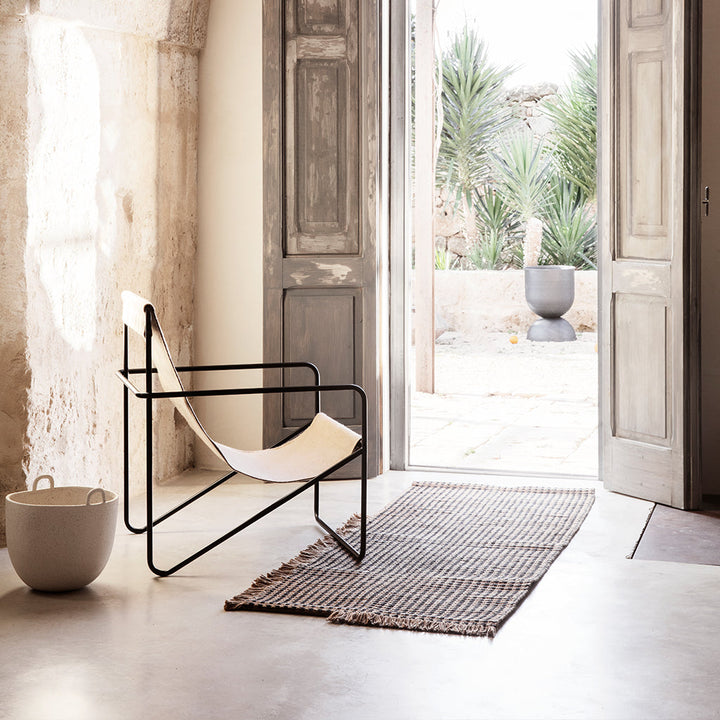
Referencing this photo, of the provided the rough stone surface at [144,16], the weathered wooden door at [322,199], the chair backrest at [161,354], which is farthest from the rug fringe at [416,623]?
the rough stone surface at [144,16]

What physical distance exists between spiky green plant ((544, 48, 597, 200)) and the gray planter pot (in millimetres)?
1267

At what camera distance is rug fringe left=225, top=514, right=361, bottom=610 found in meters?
3.32

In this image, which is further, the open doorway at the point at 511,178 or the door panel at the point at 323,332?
the open doorway at the point at 511,178

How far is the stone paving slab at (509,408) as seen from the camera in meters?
5.72

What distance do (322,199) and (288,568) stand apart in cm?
205

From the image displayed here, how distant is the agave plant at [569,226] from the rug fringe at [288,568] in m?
6.99

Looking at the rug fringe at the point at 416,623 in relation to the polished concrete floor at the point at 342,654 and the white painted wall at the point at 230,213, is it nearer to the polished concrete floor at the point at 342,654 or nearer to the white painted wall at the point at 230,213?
the polished concrete floor at the point at 342,654

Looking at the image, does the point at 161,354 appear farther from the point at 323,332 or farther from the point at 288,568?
the point at 323,332

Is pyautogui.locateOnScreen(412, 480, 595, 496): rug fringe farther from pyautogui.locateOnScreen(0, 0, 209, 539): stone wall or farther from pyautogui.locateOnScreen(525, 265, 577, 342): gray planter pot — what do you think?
pyautogui.locateOnScreen(525, 265, 577, 342): gray planter pot

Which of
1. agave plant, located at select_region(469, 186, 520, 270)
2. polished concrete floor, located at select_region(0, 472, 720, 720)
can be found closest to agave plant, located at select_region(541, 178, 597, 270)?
agave plant, located at select_region(469, 186, 520, 270)

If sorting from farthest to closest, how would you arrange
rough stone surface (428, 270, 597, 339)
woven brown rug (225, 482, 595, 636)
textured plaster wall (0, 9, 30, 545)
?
rough stone surface (428, 270, 597, 339)
textured plaster wall (0, 9, 30, 545)
woven brown rug (225, 482, 595, 636)

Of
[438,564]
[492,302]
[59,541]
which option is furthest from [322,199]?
[492,302]

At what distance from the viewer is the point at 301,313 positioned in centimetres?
515

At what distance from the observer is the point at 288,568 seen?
12.0 ft
